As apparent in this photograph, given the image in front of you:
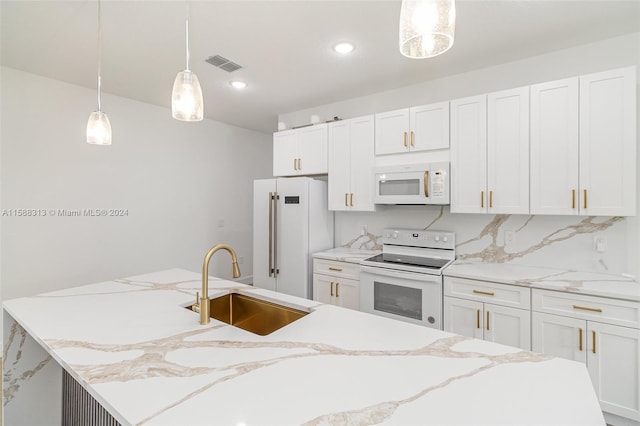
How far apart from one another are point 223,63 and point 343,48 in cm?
108

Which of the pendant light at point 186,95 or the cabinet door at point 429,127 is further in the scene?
the cabinet door at point 429,127

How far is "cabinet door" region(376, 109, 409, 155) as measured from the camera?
2877 mm

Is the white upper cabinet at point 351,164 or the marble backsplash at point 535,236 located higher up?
the white upper cabinet at point 351,164

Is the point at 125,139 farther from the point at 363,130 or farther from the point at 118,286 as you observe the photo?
the point at 363,130

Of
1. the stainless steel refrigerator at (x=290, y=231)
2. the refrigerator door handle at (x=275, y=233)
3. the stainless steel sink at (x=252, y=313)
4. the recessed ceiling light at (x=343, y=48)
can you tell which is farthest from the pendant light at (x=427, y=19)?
the refrigerator door handle at (x=275, y=233)

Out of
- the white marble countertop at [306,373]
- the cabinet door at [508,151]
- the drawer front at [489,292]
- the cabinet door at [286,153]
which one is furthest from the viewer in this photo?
the cabinet door at [286,153]

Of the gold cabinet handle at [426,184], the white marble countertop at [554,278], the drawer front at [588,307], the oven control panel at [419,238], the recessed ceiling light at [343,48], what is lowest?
the drawer front at [588,307]

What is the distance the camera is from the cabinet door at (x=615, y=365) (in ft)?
5.85

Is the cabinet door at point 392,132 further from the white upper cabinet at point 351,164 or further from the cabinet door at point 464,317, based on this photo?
the cabinet door at point 464,317

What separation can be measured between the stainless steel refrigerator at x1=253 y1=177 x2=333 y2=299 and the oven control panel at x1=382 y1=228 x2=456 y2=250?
30.3 inches

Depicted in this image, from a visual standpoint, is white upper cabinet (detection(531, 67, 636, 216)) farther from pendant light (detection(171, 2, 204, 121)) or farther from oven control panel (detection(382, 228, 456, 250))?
pendant light (detection(171, 2, 204, 121))

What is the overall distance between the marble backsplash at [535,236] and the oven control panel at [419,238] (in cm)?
8

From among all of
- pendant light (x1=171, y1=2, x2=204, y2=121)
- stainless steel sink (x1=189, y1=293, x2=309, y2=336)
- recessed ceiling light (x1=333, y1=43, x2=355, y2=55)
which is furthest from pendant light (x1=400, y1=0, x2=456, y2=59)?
recessed ceiling light (x1=333, y1=43, x2=355, y2=55)

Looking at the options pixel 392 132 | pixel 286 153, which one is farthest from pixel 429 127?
pixel 286 153
